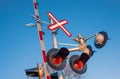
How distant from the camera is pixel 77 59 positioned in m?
9.80

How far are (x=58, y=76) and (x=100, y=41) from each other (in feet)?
7.05

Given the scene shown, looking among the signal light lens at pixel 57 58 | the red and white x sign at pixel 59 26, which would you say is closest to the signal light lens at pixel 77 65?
the signal light lens at pixel 57 58

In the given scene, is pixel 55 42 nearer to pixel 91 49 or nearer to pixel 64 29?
pixel 64 29

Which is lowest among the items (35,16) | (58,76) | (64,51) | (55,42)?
(58,76)

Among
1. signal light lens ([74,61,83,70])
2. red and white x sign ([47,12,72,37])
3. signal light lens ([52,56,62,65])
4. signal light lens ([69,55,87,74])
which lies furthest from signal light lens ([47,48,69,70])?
red and white x sign ([47,12,72,37])

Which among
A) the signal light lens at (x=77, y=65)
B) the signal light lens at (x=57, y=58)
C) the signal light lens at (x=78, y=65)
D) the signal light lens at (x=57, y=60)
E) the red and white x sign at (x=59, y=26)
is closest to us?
the signal light lens at (x=57, y=58)

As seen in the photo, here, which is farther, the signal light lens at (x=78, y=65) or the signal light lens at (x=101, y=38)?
the signal light lens at (x=101, y=38)

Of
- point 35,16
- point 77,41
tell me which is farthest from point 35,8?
point 77,41

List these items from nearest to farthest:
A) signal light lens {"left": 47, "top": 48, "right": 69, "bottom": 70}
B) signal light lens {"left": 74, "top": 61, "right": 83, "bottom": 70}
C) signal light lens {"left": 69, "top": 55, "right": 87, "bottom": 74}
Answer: signal light lens {"left": 47, "top": 48, "right": 69, "bottom": 70}, signal light lens {"left": 69, "top": 55, "right": 87, "bottom": 74}, signal light lens {"left": 74, "top": 61, "right": 83, "bottom": 70}

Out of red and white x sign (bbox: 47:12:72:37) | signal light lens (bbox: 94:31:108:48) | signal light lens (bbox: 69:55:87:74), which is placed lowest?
signal light lens (bbox: 69:55:87:74)

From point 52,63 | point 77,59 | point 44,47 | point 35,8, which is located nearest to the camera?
point 52,63

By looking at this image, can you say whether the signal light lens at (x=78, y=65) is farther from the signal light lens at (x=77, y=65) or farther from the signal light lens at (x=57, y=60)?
the signal light lens at (x=57, y=60)

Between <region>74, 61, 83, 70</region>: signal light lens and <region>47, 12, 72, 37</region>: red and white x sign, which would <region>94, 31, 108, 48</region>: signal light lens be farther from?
<region>74, 61, 83, 70</region>: signal light lens

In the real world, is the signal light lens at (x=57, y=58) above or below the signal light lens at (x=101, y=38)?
below
